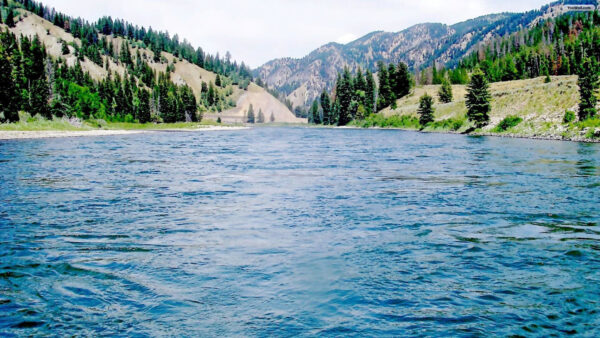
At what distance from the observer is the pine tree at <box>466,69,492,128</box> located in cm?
9388

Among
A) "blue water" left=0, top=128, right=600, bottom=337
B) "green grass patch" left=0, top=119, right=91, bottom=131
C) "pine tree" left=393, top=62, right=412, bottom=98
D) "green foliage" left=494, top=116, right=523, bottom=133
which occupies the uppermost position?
"pine tree" left=393, top=62, right=412, bottom=98

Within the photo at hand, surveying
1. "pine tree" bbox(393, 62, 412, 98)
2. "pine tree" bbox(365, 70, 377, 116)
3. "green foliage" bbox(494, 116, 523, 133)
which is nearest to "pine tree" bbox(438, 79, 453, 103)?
"pine tree" bbox(393, 62, 412, 98)

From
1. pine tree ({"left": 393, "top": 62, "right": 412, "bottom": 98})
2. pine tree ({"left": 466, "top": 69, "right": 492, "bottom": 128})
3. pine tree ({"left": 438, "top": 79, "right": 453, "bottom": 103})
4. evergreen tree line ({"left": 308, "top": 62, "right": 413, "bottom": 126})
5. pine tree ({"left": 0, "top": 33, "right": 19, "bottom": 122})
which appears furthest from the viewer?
pine tree ({"left": 393, "top": 62, "right": 412, "bottom": 98})

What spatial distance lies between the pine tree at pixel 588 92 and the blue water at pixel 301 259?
2044 inches

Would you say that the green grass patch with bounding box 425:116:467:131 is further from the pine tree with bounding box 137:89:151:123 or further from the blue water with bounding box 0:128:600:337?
the pine tree with bounding box 137:89:151:123

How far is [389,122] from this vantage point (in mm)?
150125

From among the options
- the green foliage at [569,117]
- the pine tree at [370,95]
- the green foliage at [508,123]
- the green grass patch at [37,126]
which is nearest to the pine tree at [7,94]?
the green grass patch at [37,126]

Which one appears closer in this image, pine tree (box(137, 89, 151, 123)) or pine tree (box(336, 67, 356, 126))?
pine tree (box(137, 89, 151, 123))

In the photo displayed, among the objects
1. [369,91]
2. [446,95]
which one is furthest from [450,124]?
[369,91]

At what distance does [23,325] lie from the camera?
8.53m

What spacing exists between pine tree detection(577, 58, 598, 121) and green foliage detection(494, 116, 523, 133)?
13368 mm

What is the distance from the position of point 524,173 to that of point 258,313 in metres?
26.5

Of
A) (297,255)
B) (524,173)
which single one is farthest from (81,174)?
(524,173)

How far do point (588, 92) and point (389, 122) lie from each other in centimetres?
8237
